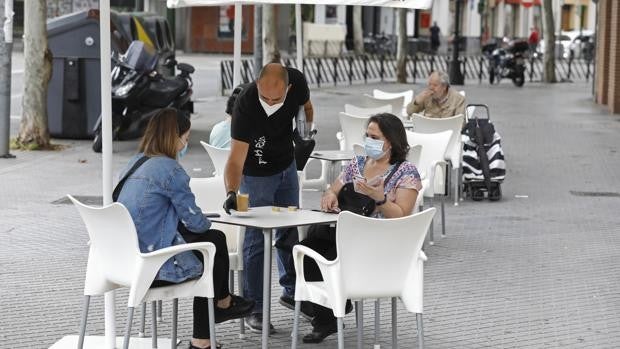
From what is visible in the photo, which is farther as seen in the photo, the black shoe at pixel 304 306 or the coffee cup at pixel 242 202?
the black shoe at pixel 304 306

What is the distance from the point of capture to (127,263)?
688cm

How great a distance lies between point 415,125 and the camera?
1365cm

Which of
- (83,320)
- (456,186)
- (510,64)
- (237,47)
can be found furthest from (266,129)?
(510,64)

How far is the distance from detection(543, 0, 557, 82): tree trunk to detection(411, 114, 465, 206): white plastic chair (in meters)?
26.6

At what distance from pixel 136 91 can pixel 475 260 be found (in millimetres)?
8871

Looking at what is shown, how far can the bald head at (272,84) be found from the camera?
7988 millimetres

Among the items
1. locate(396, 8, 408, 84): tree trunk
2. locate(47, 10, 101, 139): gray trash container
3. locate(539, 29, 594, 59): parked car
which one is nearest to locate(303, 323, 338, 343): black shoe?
locate(47, 10, 101, 139): gray trash container

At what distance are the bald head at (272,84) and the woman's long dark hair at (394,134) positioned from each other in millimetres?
677

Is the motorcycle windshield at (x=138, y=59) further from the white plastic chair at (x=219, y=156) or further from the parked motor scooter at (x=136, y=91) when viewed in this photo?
the white plastic chair at (x=219, y=156)

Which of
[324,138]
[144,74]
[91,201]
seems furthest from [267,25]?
[91,201]

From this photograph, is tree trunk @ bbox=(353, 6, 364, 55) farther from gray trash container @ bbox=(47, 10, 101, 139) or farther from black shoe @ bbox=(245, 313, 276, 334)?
black shoe @ bbox=(245, 313, 276, 334)

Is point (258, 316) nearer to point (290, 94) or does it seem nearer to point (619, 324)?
point (290, 94)

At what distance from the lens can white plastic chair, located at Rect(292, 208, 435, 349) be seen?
6.72 metres

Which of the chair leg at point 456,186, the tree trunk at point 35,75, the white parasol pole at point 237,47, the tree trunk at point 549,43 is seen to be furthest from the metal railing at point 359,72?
the chair leg at point 456,186
